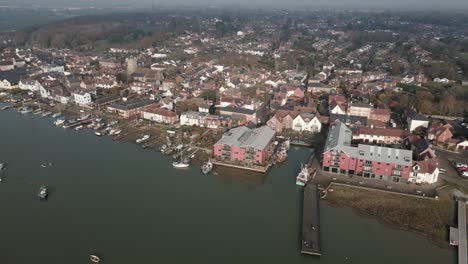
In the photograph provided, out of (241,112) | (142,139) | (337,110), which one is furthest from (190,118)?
(337,110)

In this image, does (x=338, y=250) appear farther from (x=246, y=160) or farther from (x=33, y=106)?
(x=33, y=106)

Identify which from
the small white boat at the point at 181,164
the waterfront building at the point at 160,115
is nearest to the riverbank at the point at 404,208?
the small white boat at the point at 181,164

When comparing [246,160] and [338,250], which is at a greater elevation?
[246,160]

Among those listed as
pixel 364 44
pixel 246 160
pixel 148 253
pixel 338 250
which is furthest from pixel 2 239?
pixel 364 44

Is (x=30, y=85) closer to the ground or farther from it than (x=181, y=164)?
farther from it

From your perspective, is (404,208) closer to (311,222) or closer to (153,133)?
(311,222)

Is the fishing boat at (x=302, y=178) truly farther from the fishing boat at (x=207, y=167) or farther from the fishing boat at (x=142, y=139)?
the fishing boat at (x=142, y=139)

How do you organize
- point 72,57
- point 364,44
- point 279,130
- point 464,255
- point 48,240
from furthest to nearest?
point 364,44 < point 72,57 < point 279,130 < point 48,240 < point 464,255

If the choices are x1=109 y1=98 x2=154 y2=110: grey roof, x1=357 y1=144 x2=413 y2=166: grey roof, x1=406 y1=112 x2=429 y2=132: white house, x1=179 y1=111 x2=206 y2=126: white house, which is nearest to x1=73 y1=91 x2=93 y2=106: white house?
x1=109 y1=98 x2=154 y2=110: grey roof
